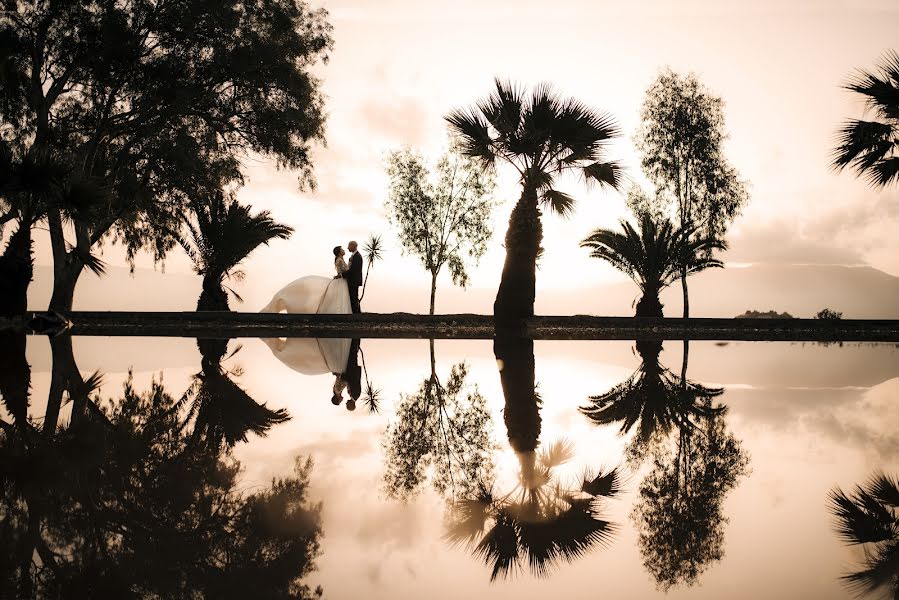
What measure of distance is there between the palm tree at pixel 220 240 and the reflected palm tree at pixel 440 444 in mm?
19099

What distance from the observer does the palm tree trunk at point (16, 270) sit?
19.6m

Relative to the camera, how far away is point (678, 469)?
14.3 ft

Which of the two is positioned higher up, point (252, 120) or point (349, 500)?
point (252, 120)

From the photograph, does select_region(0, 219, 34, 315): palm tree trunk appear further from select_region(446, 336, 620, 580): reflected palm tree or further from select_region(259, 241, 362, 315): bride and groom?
select_region(446, 336, 620, 580): reflected palm tree

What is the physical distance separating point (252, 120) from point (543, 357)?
16.2 metres

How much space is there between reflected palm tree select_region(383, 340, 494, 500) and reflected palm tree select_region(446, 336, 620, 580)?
27cm

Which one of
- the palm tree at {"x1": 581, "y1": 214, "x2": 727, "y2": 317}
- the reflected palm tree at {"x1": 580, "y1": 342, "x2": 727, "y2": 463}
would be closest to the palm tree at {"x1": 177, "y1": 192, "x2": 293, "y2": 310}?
the palm tree at {"x1": 581, "y1": 214, "x2": 727, "y2": 317}

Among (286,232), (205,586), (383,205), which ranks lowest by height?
(205,586)

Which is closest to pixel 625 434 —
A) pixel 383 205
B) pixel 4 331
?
pixel 4 331

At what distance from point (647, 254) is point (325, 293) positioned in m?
11.7

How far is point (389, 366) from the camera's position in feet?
37.8

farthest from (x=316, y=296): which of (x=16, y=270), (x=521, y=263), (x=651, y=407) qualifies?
(x=651, y=407)

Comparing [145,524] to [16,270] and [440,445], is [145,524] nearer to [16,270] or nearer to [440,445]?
[440,445]

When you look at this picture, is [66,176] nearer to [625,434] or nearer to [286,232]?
[286,232]
